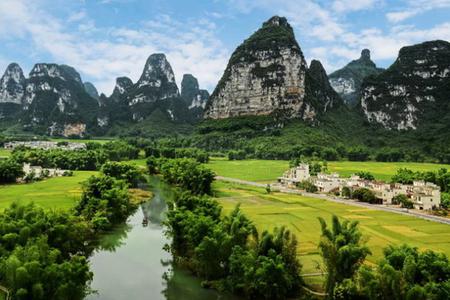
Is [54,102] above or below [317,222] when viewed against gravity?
above

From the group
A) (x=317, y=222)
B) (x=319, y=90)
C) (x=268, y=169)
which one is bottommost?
(x=317, y=222)

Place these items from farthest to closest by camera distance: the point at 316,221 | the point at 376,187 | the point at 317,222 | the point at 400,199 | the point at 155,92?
1. the point at 155,92
2. the point at 376,187
3. the point at 400,199
4. the point at 316,221
5. the point at 317,222

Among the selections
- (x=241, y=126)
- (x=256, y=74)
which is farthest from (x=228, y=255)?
(x=256, y=74)

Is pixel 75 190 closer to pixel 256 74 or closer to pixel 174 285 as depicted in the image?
pixel 174 285

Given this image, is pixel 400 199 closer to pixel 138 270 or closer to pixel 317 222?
pixel 317 222

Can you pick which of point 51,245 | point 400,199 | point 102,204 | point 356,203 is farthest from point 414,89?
point 51,245

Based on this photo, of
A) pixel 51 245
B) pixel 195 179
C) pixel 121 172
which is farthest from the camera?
pixel 121 172

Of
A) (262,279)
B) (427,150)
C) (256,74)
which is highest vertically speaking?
(256,74)
